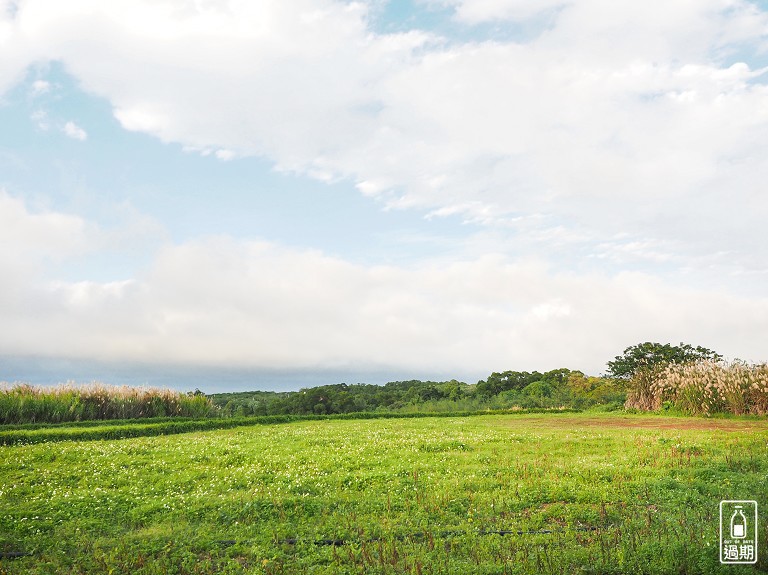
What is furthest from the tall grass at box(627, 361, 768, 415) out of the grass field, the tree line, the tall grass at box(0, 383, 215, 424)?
the tall grass at box(0, 383, 215, 424)

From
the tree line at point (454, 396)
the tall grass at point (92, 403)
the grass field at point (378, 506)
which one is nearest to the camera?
the grass field at point (378, 506)

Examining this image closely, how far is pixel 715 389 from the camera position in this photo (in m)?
27.0

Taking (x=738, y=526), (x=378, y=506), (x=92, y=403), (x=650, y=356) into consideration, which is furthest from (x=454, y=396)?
(x=738, y=526)

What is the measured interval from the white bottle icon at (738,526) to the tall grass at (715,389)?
20.2 m

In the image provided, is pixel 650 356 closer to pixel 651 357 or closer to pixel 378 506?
pixel 651 357

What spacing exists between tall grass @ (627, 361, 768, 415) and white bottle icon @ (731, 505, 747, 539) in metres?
20.2

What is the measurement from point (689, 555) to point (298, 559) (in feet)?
15.7

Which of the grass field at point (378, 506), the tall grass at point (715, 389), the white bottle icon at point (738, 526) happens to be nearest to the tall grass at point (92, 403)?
the grass field at point (378, 506)

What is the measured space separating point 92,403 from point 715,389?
29.3 meters

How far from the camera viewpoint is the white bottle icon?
7.44m

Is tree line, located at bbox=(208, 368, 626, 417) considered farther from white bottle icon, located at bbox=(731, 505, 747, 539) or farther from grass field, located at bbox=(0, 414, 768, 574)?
white bottle icon, located at bbox=(731, 505, 747, 539)

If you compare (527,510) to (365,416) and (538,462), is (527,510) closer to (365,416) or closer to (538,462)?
(538,462)

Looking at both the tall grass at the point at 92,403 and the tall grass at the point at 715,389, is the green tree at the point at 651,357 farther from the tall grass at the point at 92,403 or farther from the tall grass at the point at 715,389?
the tall grass at the point at 92,403

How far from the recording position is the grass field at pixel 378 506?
7355 mm
